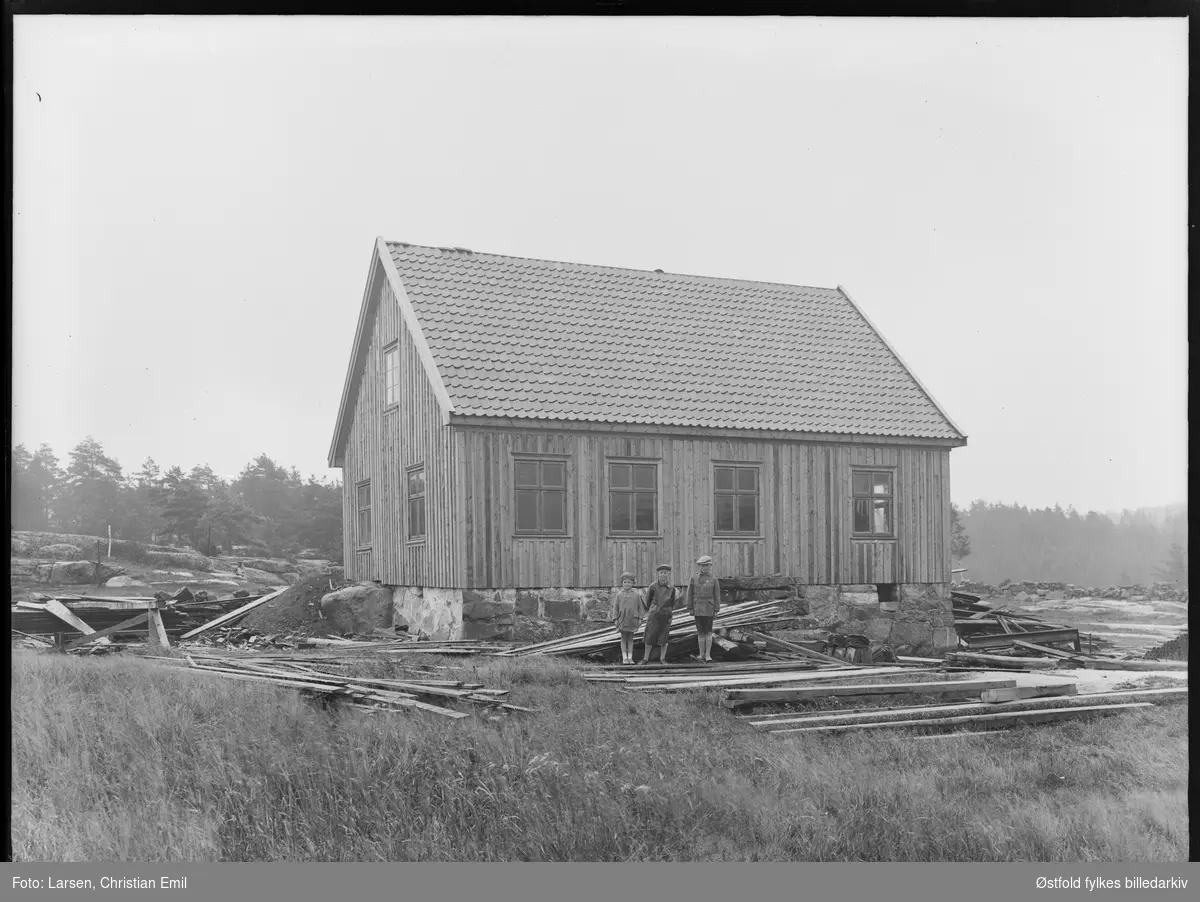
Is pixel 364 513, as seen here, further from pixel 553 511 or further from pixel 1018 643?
pixel 1018 643

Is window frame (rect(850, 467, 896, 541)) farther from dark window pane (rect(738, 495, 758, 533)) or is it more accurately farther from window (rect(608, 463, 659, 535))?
window (rect(608, 463, 659, 535))

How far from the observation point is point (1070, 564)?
41.5 meters

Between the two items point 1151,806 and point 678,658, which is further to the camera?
point 678,658

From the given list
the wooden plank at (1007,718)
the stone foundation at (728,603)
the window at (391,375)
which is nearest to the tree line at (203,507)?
the window at (391,375)

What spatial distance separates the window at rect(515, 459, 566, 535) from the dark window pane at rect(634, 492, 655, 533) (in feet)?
4.15

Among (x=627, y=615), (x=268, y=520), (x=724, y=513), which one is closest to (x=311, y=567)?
(x=268, y=520)

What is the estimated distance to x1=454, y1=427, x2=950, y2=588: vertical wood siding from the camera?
1864 centimetres

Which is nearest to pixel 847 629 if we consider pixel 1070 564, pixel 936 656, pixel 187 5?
pixel 936 656

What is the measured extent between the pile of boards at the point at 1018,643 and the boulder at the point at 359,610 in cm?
969

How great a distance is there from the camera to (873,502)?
70.6 feet

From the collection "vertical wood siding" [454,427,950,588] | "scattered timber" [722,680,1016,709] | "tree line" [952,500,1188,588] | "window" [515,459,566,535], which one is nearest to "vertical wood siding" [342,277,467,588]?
"vertical wood siding" [454,427,950,588]

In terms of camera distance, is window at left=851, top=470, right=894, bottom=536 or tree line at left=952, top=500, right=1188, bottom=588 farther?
window at left=851, top=470, right=894, bottom=536

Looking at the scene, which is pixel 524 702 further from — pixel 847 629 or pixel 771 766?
pixel 847 629

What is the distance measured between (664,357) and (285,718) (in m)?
10.4
